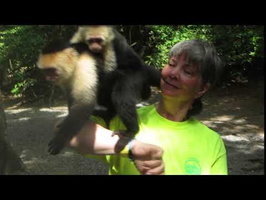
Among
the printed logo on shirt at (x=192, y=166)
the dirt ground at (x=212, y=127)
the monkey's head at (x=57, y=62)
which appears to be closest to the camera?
the monkey's head at (x=57, y=62)

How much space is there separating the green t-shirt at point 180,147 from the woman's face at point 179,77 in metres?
0.09

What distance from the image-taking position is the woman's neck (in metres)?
0.91

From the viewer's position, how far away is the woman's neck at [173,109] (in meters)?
0.91

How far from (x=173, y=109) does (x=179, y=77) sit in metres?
0.11

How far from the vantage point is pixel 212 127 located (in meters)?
2.49

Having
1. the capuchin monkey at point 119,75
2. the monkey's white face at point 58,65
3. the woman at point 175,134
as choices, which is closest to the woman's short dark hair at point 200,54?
the woman at point 175,134

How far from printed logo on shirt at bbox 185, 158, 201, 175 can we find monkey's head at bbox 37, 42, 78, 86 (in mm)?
350

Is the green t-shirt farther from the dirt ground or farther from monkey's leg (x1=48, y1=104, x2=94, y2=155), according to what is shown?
the dirt ground

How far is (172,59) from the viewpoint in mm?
857

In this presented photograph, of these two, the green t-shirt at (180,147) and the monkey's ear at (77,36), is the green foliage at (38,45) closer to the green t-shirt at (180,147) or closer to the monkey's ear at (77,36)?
the monkey's ear at (77,36)

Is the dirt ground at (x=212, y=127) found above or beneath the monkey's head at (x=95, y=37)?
beneath
